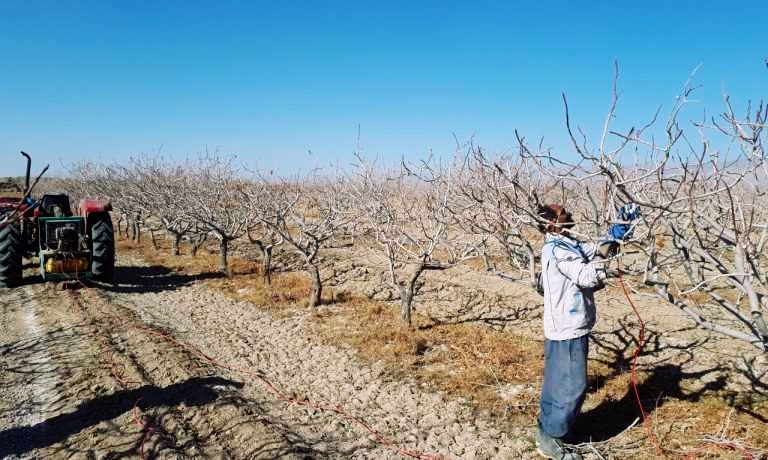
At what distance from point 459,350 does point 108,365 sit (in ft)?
12.2

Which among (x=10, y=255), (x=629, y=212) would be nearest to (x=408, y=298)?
(x=629, y=212)

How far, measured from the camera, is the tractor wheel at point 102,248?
845cm

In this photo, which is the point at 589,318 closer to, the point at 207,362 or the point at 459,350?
the point at 459,350

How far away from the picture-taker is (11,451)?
349 centimetres

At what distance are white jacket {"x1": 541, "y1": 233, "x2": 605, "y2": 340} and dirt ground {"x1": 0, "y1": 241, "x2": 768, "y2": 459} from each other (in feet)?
2.95

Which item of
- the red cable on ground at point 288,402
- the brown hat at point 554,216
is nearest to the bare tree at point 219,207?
the red cable on ground at point 288,402

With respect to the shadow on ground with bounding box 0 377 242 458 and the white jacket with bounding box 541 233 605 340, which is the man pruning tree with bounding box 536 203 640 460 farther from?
the shadow on ground with bounding box 0 377 242 458

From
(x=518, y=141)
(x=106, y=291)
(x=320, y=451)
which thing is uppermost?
(x=518, y=141)

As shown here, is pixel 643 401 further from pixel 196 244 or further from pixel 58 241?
pixel 196 244

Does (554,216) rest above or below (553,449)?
above

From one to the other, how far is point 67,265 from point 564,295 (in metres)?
7.90

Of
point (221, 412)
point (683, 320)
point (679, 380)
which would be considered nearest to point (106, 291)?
point (221, 412)

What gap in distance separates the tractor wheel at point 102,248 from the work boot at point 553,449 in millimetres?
7756

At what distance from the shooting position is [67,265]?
788 cm
